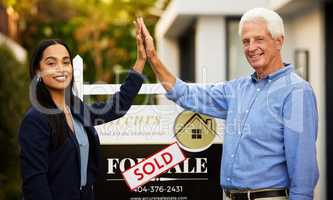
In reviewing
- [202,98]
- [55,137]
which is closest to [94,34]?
[202,98]

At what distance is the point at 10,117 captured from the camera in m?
10.6

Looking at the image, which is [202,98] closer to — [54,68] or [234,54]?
[54,68]

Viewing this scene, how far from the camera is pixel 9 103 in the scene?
1067cm

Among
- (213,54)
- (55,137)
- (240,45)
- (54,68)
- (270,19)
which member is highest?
(240,45)

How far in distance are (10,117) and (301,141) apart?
763 centimetres

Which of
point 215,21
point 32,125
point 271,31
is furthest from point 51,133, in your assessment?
point 215,21

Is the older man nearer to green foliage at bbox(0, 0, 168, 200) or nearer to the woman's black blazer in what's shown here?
the woman's black blazer

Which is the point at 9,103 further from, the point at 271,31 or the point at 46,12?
the point at 46,12

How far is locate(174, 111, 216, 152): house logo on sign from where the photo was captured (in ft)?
14.8

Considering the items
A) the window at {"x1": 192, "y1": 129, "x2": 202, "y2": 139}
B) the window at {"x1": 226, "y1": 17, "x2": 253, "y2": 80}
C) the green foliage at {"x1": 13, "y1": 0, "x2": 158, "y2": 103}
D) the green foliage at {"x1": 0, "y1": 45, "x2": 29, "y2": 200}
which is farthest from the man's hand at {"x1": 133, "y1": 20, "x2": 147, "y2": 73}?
the green foliage at {"x1": 13, "y1": 0, "x2": 158, "y2": 103}

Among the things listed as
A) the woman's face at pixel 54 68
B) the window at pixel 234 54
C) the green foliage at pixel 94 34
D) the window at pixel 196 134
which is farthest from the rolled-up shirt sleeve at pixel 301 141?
the green foliage at pixel 94 34

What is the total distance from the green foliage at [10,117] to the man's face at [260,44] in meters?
6.67

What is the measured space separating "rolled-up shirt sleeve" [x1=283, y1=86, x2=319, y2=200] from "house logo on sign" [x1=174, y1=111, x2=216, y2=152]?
892mm

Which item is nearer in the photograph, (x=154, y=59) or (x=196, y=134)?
(x=154, y=59)
